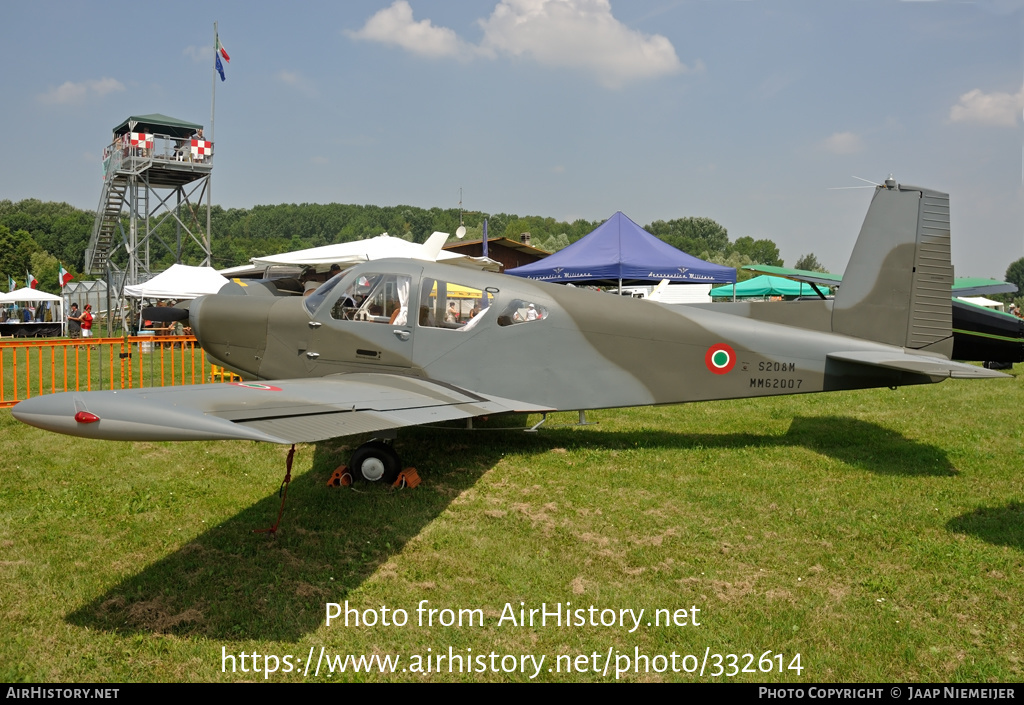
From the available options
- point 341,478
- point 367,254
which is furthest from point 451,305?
point 367,254

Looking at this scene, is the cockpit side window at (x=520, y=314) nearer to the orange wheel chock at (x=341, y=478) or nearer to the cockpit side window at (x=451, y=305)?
the cockpit side window at (x=451, y=305)

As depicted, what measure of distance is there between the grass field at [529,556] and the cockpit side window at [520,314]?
5.27 ft

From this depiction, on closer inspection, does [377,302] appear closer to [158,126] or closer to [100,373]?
[100,373]

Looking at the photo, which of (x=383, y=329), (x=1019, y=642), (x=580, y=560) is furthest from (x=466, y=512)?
(x=1019, y=642)

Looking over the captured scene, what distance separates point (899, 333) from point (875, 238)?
1.12m

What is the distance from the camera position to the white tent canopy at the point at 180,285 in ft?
58.1

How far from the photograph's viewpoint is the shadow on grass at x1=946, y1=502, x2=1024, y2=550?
5121 mm

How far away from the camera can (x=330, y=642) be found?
3.76 m

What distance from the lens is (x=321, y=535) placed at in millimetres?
5219

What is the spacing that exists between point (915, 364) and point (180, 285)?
17963 millimetres

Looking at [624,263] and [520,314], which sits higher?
[624,263]

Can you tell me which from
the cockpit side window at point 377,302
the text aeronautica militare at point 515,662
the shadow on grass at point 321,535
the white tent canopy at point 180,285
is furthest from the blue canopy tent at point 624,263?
the text aeronautica militare at point 515,662
